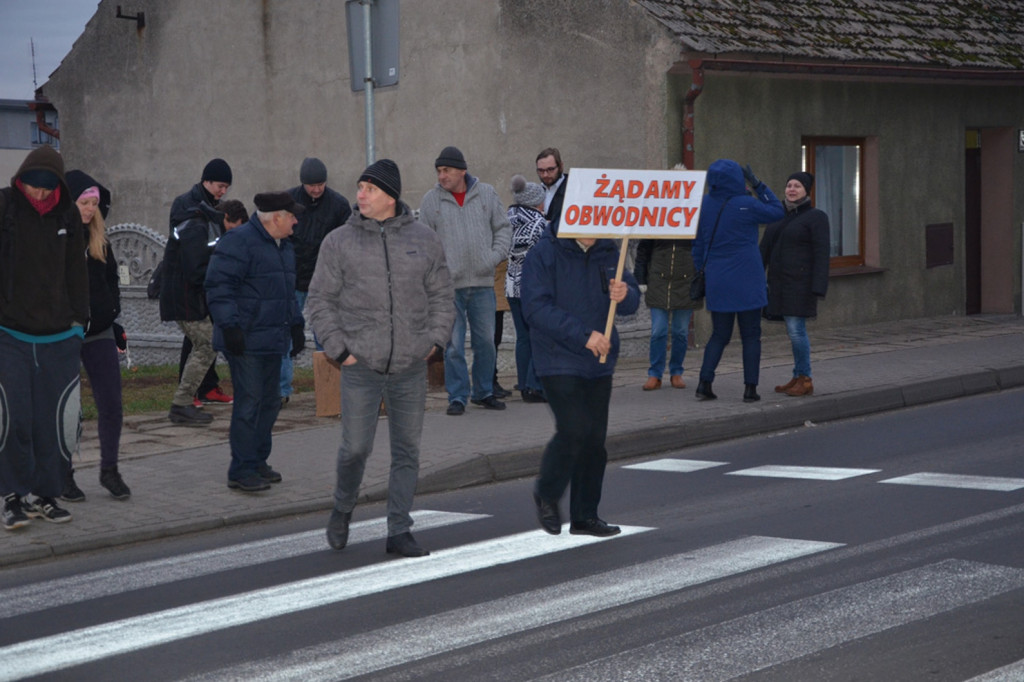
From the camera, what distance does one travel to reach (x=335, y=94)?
1916cm

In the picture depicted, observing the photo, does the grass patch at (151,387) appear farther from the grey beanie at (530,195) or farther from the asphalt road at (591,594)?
the asphalt road at (591,594)

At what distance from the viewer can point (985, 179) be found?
20406mm

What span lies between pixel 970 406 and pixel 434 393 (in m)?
4.60

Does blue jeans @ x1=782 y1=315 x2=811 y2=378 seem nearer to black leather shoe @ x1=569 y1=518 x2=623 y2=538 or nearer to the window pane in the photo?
black leather shoe @ x1=569 y1=518 x2=623 y2=538

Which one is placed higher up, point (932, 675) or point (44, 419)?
point (44, 419)

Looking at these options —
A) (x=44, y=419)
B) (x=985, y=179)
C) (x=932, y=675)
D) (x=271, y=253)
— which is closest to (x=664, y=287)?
(x=271, y=253)

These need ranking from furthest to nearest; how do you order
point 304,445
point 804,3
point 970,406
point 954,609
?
point 804,3
point 970,406
point 304,445
point 954,609

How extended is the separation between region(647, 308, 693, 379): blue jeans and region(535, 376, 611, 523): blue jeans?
5.31 metres

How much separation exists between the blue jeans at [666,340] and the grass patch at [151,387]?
3.29 metres

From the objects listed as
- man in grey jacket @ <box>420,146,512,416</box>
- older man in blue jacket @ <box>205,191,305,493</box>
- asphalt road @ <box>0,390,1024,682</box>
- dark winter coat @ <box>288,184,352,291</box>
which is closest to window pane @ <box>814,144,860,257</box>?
man in grey jacket @ <box>420,146,512,416</box>

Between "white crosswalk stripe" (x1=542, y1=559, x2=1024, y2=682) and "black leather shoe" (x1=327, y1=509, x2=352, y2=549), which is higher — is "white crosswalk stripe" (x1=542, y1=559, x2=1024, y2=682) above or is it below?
below

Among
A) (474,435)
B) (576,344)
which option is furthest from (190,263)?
(576,344)

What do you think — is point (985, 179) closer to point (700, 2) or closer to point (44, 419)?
point (700, 2)

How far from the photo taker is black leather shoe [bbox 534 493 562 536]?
7527 millimetres
